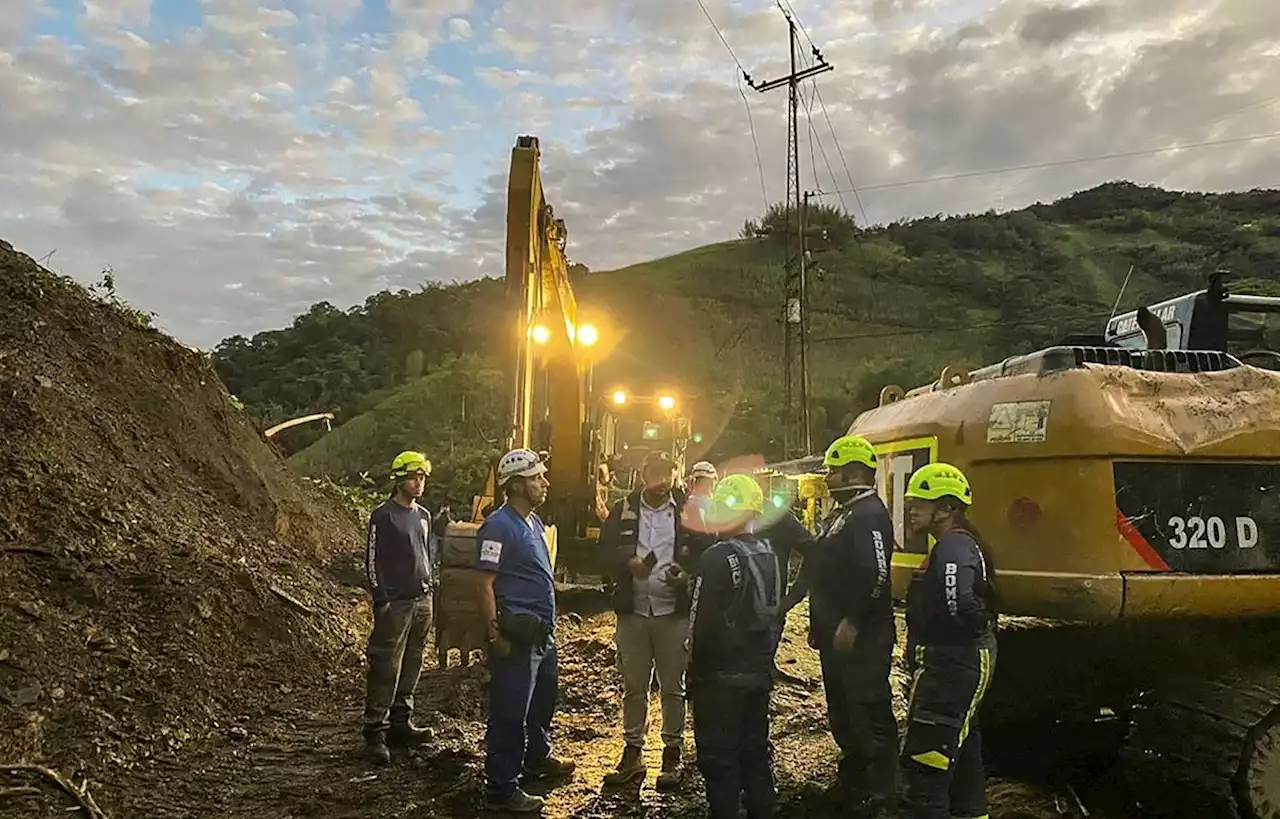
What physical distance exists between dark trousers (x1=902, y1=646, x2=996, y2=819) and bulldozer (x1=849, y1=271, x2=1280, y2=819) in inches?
25.7

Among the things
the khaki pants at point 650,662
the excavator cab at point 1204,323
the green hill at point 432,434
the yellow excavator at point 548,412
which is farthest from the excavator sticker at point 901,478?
the green hill at point 432,434

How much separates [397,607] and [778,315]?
38.7 meters

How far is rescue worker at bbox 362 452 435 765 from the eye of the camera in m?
5.83

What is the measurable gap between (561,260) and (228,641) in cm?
514

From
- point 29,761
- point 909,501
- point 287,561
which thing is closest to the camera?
point 909,501

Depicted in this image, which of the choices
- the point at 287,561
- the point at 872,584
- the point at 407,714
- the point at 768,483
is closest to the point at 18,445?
the point at 287,561

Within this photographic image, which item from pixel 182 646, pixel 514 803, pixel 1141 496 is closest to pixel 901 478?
pixel 1141 496

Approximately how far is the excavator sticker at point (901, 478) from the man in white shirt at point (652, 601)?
3.81ft

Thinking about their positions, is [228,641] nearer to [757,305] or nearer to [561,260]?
[561,260]

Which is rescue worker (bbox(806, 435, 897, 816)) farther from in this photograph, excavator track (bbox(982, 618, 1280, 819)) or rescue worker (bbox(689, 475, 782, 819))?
excavator track (bbox(982, 618, 1280, 819))

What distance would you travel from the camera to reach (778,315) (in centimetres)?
4347

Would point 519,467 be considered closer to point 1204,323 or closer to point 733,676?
point 733,676

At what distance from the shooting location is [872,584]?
4.92 m

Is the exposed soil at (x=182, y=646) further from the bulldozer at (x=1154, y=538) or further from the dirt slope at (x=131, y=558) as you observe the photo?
the bulldozer at (x=1154, y=538)
